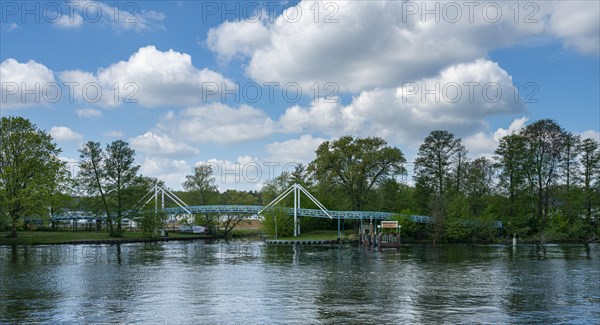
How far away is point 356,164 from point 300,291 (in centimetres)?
5442

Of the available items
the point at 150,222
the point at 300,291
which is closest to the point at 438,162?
the point at 150,222

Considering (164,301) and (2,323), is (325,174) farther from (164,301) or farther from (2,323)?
(2,323)

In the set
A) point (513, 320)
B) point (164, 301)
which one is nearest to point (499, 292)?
point (513, 320)

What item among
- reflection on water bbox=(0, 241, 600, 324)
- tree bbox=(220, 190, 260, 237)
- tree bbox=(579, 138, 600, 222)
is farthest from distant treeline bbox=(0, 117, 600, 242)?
reflection on water bbox=(0, 241, 600, 324)

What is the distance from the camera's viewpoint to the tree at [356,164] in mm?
80000

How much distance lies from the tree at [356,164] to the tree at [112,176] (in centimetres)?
2833

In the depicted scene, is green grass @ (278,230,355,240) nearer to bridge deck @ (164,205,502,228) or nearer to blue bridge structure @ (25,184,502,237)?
blue bridge structure @ (25,184,502,237)

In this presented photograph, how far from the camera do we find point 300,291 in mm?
26625

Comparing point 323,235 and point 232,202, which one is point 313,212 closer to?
point 323,235

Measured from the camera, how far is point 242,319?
19844mm

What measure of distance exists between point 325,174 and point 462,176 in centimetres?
2122

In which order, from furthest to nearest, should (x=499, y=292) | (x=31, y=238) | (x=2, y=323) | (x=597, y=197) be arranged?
(x=597, y=197) → (x=31, y=238) → (x=499, y=292) → (x=2, y=323)

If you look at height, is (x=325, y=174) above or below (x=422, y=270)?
above

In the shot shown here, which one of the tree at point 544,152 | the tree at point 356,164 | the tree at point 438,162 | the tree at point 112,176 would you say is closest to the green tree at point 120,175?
the tree at point 112,176
